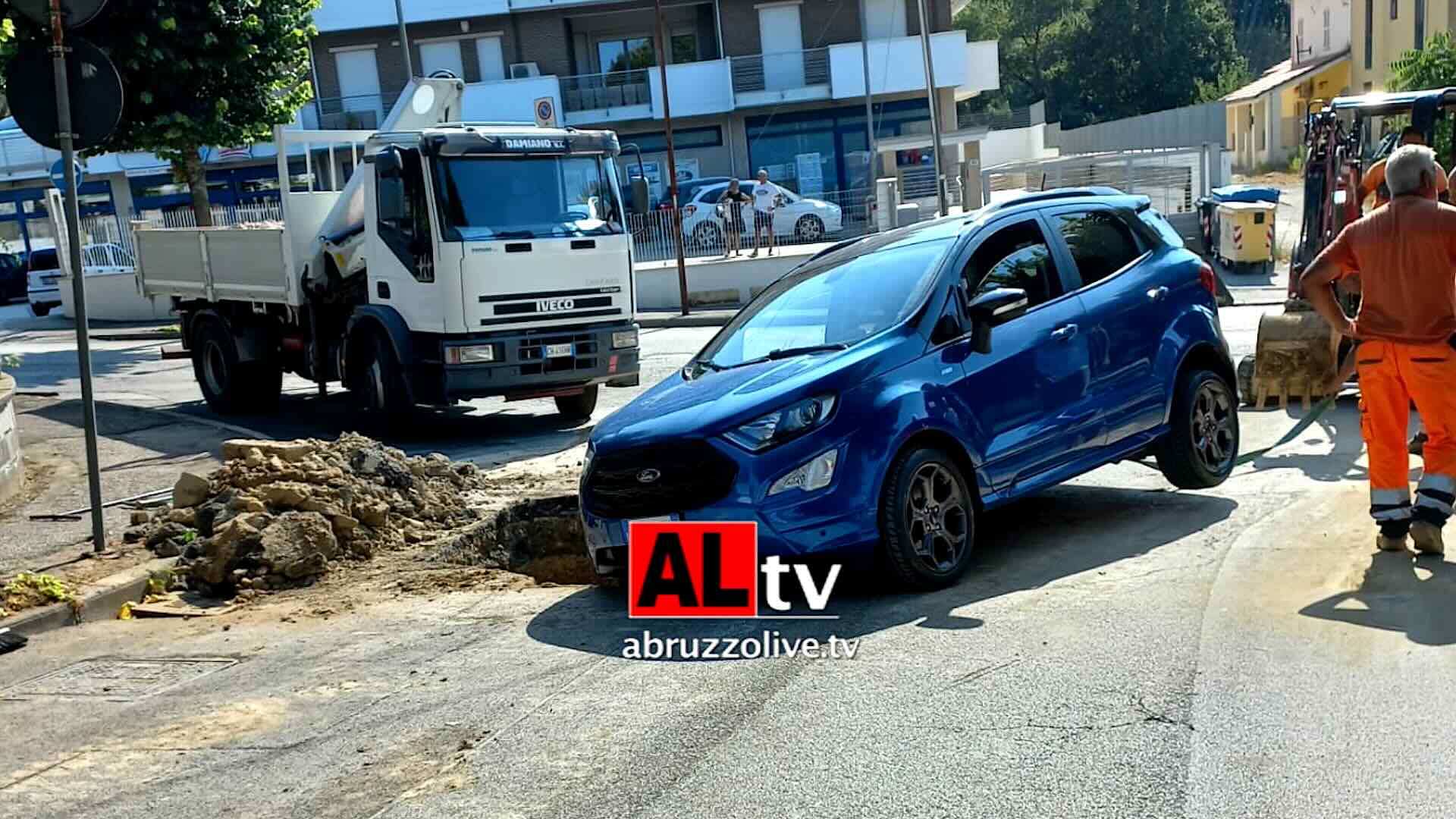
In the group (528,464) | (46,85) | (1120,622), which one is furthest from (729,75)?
(1120,622)

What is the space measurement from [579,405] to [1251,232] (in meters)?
14.1

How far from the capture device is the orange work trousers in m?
7.07

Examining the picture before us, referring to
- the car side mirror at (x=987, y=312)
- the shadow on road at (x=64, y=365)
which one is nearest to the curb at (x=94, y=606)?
the car side mirror at (x=987, y=312)

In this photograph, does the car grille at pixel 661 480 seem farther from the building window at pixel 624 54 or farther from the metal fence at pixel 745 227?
the building window at pixel 624 54

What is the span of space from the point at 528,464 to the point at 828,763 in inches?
323

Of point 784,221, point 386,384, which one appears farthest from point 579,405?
point 784,221

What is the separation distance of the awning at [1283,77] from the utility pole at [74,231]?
186 feet

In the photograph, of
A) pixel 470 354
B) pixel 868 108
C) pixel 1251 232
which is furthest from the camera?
pixel 868 108

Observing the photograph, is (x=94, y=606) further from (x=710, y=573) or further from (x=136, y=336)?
(x=136, y=336)

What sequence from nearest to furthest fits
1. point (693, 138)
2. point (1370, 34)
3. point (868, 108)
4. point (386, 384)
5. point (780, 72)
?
1. point (386, 384)
2. point (868, 108)
3. point (780, 72)
4. point (693, 138)
5. point (1370, 34)

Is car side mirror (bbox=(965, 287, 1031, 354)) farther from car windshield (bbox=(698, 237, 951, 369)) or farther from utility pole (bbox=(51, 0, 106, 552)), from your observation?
utility pole (bbox=(51, 0, 106, 552))

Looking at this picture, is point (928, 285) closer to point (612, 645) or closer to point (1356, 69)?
point (612, 645)

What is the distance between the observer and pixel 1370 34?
53.9 meters

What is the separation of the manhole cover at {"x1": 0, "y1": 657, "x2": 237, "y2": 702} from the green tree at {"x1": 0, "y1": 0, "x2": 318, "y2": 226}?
59.0 ft
